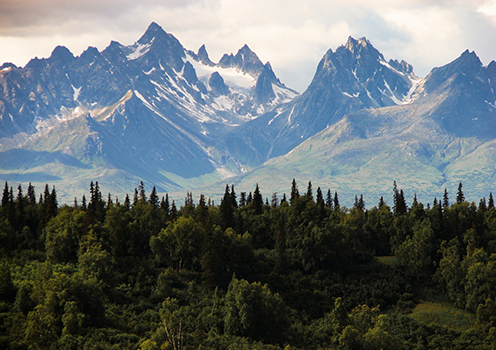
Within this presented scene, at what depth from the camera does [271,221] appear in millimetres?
177375

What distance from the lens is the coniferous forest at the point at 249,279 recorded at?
10969cm

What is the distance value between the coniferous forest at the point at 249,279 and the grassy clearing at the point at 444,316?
421 mm

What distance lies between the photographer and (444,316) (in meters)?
138

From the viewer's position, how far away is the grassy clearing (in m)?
133

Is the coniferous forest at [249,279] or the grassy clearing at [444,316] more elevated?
the coniferous forest at [249,279]

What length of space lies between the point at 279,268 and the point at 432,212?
183 feet

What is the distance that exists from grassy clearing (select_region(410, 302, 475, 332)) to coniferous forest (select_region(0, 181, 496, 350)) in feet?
1.38

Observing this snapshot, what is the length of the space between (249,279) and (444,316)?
4499 cm

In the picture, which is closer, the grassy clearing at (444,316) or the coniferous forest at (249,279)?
the coniferous forest at (249,279)

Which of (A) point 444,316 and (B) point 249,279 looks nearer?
(A) point 444,316

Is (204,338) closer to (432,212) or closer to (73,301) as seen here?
(73,301)

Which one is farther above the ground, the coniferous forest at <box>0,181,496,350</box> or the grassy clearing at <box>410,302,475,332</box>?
the coniferous forest at <box>0,181,496,350</box>

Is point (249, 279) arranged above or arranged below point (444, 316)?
above

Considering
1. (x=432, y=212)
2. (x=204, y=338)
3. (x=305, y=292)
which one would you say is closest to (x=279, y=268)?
(x=305, y=292)
